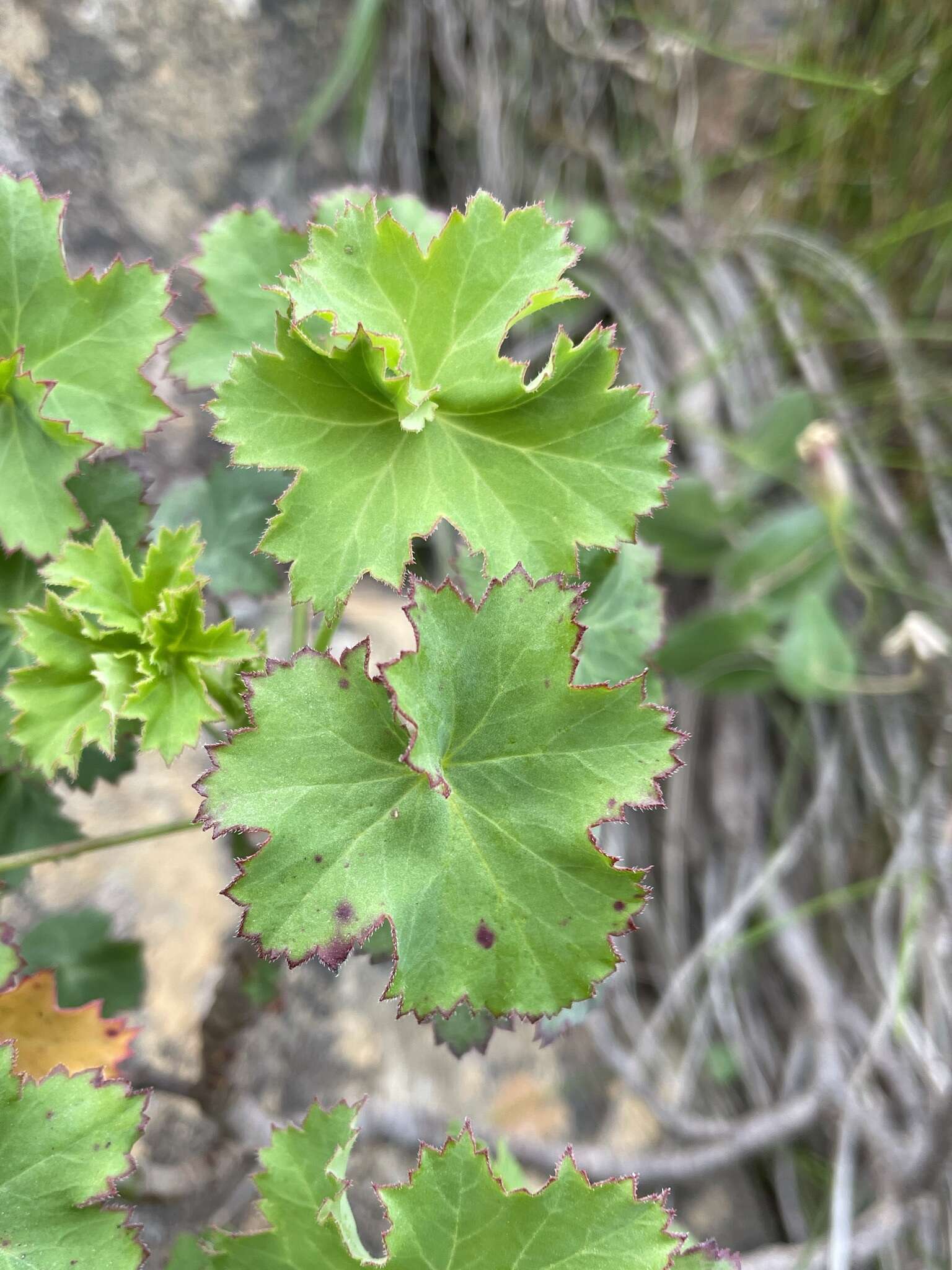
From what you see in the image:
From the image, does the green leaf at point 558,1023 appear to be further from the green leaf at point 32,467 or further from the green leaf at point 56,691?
the green leaf at point 32,467

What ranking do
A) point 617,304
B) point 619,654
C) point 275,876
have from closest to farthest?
point 275,876, point 619,654, point 617,304

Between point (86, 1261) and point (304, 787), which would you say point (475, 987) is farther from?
point (86, 1261)

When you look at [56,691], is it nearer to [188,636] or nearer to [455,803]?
[188,636]

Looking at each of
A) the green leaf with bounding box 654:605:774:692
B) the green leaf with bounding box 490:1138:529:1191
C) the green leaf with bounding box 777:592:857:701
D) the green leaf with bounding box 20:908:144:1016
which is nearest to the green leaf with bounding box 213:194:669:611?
the green leaf with bounding box 490:1138:529:1191

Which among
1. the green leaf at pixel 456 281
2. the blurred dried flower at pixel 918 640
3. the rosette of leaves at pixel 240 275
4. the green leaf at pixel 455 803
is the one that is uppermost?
the rosette of leaves at pixel 240 275

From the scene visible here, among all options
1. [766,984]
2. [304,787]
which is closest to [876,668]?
[766,984]

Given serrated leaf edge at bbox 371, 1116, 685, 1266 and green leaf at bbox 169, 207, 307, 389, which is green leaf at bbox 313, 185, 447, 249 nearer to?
green leaf at bbox 169, 207, 307, 389

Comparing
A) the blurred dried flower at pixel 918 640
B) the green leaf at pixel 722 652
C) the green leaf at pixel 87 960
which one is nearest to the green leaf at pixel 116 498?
the green leaf at pixel 87 960
